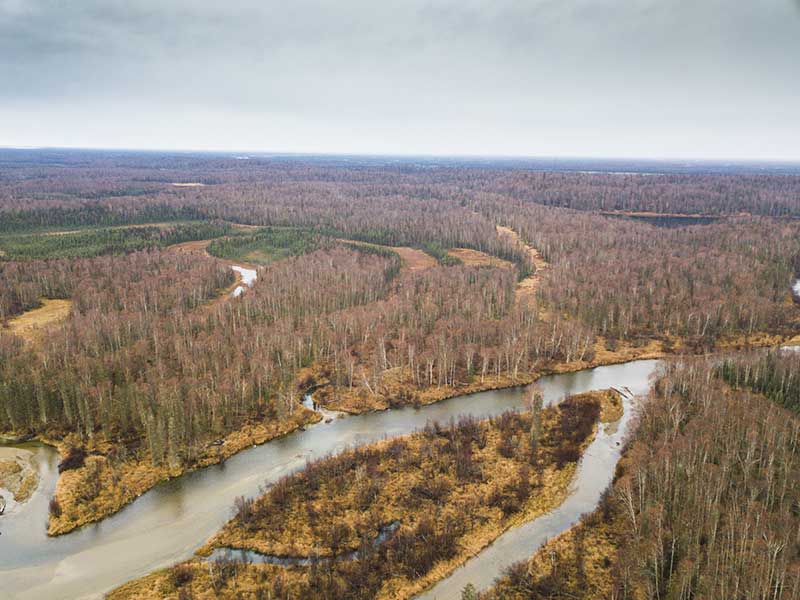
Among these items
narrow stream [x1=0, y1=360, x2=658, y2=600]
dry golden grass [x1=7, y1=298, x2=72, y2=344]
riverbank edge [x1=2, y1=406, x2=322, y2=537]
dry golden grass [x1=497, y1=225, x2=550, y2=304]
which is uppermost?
dry golden grass [x1=497, y1=225, x2=550, y2=304]

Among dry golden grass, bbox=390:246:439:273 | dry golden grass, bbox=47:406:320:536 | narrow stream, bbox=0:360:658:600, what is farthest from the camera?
dry golden grass, bbox=390:246:439:273

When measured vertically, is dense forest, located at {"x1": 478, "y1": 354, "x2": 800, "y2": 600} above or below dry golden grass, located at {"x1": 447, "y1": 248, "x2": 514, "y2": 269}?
below

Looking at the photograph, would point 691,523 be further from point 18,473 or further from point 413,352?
point 18,473

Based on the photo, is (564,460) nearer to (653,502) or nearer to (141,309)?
(653,502)

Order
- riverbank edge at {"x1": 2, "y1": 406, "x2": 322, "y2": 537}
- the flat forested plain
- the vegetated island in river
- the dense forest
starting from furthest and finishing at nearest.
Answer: riverbank edge at {"x1": 2, "y1": 406, "x2": 322, "y2": 537}, the flat forested plain, the vegetated island in river, the dense forest

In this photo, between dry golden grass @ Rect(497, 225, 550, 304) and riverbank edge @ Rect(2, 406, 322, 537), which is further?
dry golden grass @ Rect(497, 225, 550, 304)

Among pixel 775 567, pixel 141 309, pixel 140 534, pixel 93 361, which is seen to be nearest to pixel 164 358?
pixel 93 361

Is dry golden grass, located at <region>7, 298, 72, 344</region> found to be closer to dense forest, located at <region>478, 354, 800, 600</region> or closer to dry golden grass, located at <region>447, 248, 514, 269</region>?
dense forest, located at <region>478, 354, 800, 600</region>

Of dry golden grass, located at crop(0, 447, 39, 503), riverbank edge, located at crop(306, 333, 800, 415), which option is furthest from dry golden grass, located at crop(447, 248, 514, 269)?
dry golden grass, located at crop(0, 447, 39, 503)
